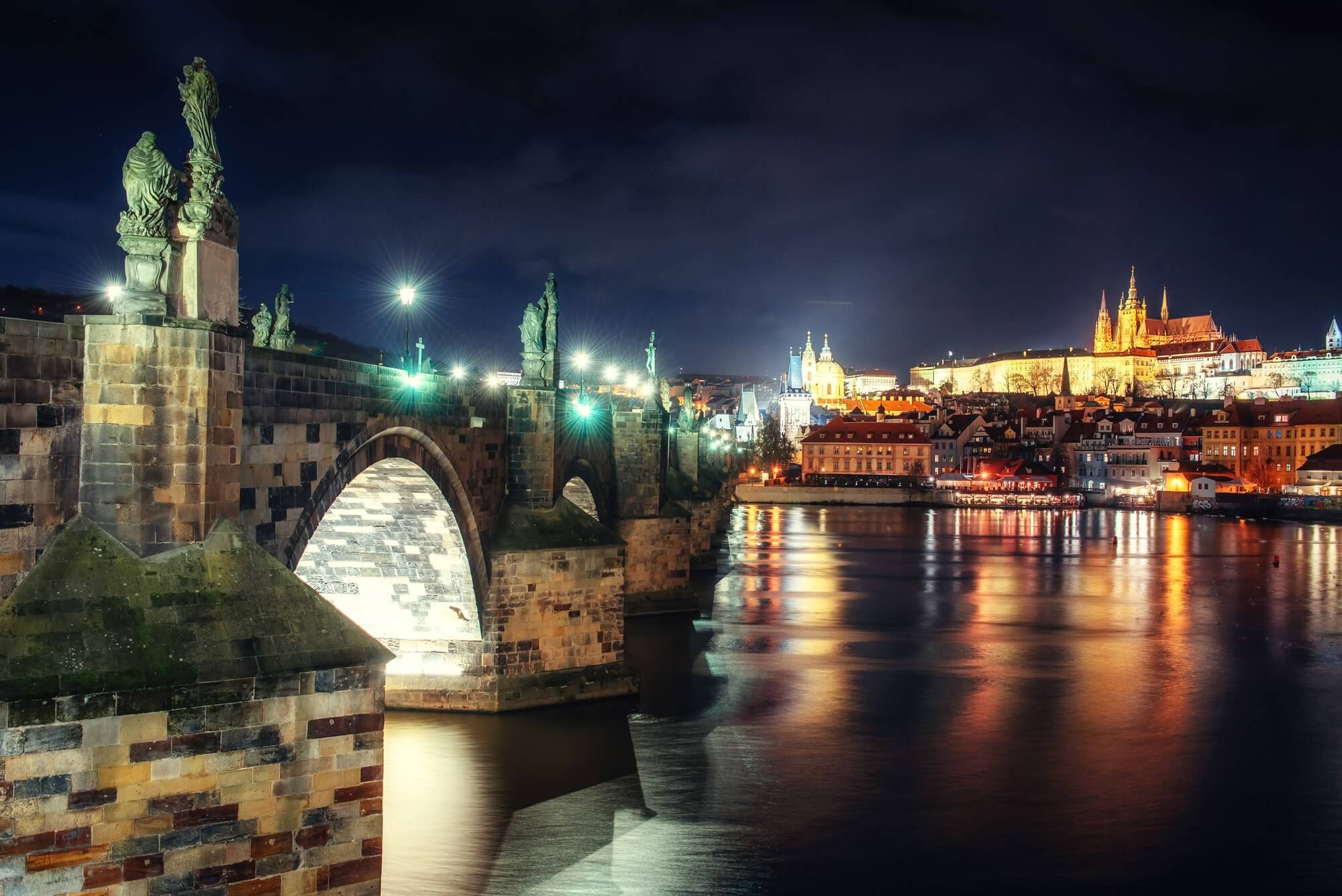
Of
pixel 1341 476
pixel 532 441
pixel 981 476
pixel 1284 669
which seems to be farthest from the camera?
pixel 981 476

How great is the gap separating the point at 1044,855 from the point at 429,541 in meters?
8.89

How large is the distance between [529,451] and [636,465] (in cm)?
989

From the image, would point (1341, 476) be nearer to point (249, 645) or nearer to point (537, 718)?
point (537, 718)

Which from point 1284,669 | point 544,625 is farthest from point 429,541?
point 1284,669

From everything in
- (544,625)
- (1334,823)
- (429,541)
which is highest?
(429,541)

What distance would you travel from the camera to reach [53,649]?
8016 mm

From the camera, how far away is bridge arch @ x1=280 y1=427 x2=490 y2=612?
12.1 meters

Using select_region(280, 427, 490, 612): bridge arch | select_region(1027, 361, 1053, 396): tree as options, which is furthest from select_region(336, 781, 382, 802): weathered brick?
select_region(1027, 361, 1053, 396): tree

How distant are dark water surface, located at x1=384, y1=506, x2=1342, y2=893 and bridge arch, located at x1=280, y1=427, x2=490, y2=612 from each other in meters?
2.39

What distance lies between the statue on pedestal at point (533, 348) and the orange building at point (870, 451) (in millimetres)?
89922

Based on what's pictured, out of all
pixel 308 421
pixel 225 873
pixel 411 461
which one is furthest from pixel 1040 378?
pixel 225 873

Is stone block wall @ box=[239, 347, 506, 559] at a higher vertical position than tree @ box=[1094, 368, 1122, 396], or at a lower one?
lower

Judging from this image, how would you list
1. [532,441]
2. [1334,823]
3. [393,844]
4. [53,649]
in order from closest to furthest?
[53,649]
[393,844]
[1334,823]
[532,441]

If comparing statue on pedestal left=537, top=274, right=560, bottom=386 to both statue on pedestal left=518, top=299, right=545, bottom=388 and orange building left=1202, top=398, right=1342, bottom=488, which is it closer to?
statue on pedestal left=518, top=299, right=545, bottom=388
